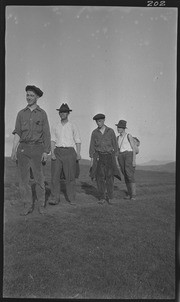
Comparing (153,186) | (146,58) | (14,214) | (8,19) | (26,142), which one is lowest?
(14,214)

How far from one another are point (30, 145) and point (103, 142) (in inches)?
34.9

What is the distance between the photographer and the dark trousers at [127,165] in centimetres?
453

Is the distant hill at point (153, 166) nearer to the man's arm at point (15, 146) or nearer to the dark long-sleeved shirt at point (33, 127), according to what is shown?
the man's arm at point (15, 146)

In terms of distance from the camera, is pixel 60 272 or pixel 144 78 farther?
pixel 144 78

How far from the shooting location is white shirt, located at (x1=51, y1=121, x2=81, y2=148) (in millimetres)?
4453

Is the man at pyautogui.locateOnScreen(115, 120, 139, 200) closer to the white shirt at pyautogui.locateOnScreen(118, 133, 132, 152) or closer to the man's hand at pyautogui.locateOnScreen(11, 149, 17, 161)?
the white shirt at pyautogui.locateOnScreen(118, 133, 132, 152)

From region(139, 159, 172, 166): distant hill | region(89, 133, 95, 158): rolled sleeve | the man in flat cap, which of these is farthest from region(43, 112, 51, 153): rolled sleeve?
region(139, 159, 172, 166): distant hill

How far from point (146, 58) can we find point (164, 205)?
1784mm

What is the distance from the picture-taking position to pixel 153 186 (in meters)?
4.51

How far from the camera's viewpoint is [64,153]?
4.48m

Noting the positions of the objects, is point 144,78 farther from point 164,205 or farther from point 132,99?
point 164,205

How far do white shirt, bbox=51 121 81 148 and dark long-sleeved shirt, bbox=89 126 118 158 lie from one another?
187 millimetres

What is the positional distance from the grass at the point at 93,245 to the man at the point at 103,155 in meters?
0.09

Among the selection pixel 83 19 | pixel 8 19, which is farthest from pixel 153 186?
pixel 8 19
